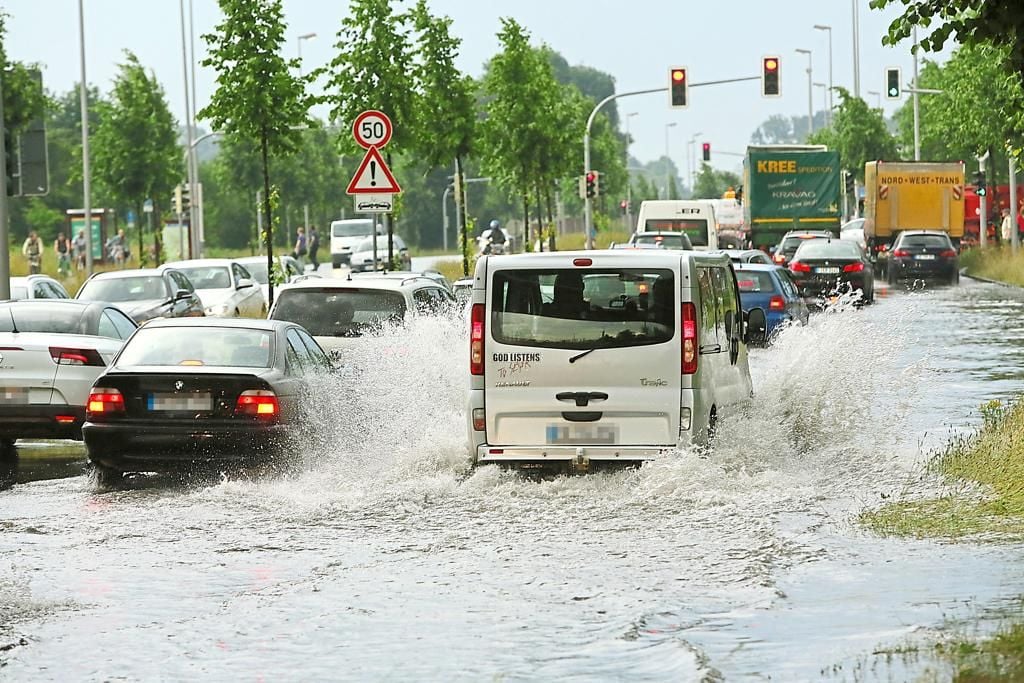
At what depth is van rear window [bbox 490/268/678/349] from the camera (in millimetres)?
12969

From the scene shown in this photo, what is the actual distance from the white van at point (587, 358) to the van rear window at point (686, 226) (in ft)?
125


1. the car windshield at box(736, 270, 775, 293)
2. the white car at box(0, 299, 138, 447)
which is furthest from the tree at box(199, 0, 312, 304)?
the white car at box(0, 299, 138, 447)

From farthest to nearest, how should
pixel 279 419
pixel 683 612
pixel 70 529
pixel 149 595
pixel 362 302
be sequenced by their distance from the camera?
1. pixel 362 302
2. pixel 279 419
3. pixel 70 529
4. pixel 149 595
5. pixel 683 612

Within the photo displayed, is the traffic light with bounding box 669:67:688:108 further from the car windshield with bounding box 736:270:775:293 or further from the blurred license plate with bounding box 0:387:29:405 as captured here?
the blurred license plate with bounding box 0:387:29:405

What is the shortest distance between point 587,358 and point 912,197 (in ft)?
152

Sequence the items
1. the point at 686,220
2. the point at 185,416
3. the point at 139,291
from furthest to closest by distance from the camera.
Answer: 1. the point at 686,220
2. the point at 139,291
3. the point at 185,416

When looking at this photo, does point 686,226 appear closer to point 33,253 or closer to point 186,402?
point 33,253

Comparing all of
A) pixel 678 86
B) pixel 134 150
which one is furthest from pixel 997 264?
pixel 134 150

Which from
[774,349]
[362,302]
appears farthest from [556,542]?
[774,349]

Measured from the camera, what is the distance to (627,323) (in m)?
13.0

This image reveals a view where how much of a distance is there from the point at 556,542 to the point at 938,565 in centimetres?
215

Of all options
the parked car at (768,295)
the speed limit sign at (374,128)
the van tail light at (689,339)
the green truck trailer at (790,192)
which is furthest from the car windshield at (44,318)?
the green truck trailer at (790,192)

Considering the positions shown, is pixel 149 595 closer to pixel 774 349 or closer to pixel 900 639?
pixel 900 639

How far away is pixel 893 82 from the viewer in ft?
197
